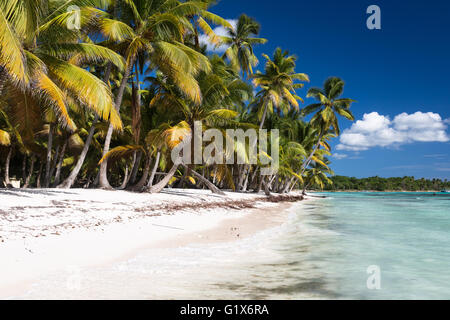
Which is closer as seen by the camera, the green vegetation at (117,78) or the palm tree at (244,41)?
the green vegetation at (117,78)

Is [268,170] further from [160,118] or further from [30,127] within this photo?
[30,127]

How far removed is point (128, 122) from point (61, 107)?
12335 millimetres

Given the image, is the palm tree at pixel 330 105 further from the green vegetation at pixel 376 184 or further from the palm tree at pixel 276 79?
the green vegetation at pixel 376 184

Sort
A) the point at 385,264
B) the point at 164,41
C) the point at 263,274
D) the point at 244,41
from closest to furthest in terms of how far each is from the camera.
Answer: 1. the point at 263,274
2. the point at 385,264
3. the point at 164,41
4. the point at 244,41

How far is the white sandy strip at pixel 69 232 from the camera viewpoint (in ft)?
12.9

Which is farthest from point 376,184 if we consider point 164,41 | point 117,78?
point 164,41

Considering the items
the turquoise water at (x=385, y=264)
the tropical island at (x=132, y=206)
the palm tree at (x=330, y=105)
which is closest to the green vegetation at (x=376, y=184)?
the palm tree at (x=330, y=105)

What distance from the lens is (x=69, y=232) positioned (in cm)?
583

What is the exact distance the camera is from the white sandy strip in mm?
3945

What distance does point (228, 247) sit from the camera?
613 centimetres

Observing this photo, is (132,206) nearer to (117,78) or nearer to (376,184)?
(117,78)

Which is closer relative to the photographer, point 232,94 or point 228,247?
point 228,247

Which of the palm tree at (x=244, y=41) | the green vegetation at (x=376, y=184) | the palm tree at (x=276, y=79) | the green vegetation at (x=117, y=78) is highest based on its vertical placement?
the palm tree at (x=244, y=41)
